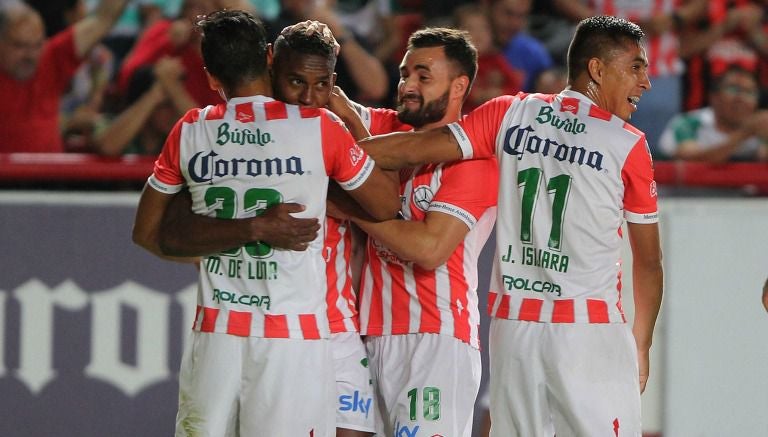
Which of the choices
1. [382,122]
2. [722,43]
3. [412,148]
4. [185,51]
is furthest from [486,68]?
Answer: [412,148]

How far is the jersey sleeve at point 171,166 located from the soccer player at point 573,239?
0.73 m

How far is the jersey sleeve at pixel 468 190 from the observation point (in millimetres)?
4285

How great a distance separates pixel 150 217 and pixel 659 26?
4.81 meters

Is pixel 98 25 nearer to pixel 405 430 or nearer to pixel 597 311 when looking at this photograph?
pixel 405 430

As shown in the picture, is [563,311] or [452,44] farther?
A: [452,44]

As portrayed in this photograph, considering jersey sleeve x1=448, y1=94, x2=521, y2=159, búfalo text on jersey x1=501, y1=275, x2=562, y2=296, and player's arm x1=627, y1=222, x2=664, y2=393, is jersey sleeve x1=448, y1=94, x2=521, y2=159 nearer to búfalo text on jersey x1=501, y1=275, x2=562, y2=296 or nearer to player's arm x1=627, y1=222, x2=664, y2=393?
búfalo text on jersey x1=501, y1=275, x2=562, y2=296

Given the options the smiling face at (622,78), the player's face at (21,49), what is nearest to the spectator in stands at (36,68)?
the player's face at (21,49)

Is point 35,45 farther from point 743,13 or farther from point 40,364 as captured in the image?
point 743,13

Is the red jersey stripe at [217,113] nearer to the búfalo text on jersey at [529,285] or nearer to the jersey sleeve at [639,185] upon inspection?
the búfalo text on jersey at [529,285]

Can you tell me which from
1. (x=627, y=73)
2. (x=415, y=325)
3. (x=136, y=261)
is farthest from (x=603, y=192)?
(x=136, y=261)

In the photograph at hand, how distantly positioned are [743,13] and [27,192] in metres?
5.13

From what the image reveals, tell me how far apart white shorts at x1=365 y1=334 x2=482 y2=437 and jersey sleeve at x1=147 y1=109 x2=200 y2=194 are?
1.08 m

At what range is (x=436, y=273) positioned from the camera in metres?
4.38

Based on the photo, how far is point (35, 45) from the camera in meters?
6.89
